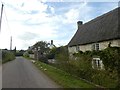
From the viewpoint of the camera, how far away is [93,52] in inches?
1225

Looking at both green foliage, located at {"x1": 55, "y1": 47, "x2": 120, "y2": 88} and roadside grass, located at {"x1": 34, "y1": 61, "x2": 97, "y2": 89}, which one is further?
roadside grass, located at {"x1": 34, "y1": 61, "x2": 97, "y2": 89}

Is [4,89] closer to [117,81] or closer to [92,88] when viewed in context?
[92,88]

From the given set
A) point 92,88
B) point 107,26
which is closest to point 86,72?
point 92,88

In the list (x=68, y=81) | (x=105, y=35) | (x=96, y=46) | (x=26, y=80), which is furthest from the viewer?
(x=96, y=46)

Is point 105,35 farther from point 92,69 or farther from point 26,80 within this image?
point 26,80

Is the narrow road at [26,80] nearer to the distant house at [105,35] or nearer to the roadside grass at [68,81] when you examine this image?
the roadside grass at [68,81]

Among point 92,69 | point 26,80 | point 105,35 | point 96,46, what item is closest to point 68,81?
point 92,69

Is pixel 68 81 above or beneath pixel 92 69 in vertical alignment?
beneath

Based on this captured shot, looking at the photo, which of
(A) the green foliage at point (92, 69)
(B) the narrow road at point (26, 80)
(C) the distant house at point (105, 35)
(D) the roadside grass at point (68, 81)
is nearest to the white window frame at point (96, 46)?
(C) the distant house at point (105, 35)

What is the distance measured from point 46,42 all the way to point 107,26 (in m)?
69.2

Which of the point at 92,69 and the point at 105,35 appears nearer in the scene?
the point at 92,69

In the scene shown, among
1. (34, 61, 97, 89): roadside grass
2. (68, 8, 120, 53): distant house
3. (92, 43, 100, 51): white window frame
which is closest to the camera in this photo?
(34, 61, 97, 89): roadside grass

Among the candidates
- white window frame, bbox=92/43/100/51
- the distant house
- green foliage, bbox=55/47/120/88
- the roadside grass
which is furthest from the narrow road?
white window frame, bbox=92/43/100/51

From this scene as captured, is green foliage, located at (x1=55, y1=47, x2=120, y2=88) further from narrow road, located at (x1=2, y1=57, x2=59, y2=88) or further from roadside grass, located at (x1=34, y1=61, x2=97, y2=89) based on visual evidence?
narrow road, located at (x1=2, y1=57, x2=59, y2=88)
